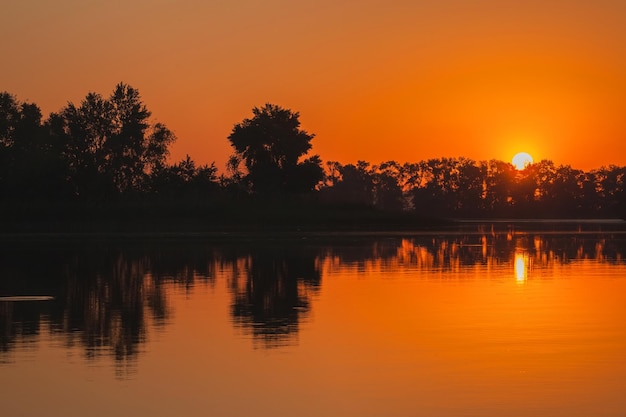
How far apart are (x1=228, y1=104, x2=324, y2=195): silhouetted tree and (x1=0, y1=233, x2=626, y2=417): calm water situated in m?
80.9

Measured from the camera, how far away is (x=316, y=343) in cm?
2280

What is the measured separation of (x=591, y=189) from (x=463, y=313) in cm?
17648

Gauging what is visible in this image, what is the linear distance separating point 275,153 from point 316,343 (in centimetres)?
10656

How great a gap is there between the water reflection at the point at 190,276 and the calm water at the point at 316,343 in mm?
136

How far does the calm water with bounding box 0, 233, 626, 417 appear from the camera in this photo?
1675 centimetres

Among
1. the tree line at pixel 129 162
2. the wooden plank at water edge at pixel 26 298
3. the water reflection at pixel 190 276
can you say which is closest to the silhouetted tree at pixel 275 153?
the tree line at pixel 129 162

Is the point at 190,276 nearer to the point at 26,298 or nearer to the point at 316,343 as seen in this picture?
the point at 26,298

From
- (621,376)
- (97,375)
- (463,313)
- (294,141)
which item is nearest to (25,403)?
(97,375)

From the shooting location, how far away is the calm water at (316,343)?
16750 mm

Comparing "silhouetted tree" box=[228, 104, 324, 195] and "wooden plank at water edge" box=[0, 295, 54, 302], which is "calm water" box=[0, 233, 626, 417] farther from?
"silhouetted tree" box=[228, 104, 324, 195]

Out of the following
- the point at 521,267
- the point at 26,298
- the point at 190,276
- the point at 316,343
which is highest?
the point at 521,267

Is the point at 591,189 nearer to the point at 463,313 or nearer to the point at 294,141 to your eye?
the point at 294,141

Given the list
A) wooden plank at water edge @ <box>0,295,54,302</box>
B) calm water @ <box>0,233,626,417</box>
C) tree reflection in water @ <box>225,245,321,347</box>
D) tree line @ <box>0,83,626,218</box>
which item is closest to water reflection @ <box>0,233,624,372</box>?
tree reflection in water @ <box>225,245,321,347</box>

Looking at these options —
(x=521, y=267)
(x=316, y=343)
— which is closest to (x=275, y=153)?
(x=521, y=267)
